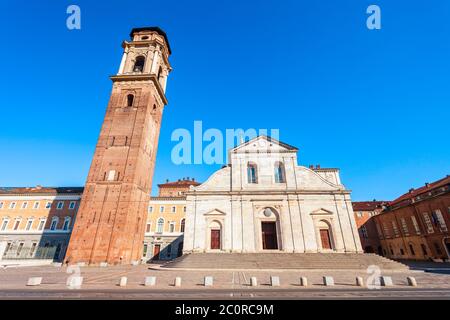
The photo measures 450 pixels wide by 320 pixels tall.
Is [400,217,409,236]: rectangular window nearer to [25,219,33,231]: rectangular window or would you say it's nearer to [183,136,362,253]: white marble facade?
[183,136,362,253]: white marble facade

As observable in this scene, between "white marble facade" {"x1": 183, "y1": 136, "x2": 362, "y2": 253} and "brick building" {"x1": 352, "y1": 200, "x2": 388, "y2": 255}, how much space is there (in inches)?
882

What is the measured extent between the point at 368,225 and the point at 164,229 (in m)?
37.9

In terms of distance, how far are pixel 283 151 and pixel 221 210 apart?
Answer: 35.0ft

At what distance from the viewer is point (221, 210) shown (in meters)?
23.3

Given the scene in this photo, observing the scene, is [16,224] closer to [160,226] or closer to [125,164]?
[160,226]

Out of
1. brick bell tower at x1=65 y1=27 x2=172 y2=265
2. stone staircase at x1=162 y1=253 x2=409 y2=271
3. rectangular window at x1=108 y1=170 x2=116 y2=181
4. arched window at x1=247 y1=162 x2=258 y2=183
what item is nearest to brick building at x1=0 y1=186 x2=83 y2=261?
brick bell tower at x1=65 y1=27 x2=172 y2=265

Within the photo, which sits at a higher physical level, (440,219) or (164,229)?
(440,219)

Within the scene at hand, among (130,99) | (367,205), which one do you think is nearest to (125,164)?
(130,99)

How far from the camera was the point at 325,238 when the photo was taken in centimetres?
2202

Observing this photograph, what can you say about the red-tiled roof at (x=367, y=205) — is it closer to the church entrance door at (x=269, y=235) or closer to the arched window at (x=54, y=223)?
the church entrance door at (x=269, y=235)
